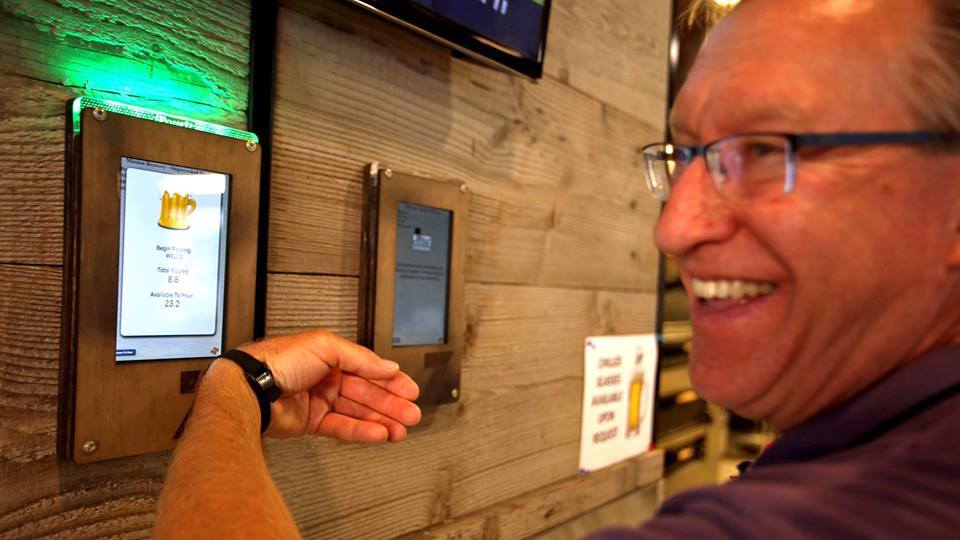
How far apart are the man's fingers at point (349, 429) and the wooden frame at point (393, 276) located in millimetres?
155

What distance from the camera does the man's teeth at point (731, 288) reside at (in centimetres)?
71

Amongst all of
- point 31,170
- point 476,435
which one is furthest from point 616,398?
point 31,170

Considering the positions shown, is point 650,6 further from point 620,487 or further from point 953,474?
point 953,474

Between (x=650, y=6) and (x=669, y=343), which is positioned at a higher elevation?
(x=650, y=6)

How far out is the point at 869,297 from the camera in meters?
0.64

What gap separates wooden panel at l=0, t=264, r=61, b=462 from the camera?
2.70 ft

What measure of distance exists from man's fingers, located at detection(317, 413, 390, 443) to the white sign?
796mm

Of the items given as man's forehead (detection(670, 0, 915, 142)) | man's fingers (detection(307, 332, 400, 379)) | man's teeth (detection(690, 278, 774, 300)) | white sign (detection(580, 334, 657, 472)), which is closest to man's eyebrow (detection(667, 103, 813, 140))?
man's forehead (detection(670, 0, 915, 142))

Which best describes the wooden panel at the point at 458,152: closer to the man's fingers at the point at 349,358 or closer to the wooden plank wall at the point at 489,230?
the wooden plank wall at the point at 489,230

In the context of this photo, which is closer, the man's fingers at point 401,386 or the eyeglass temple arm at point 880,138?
the eyeglass temple arm at point 880,138

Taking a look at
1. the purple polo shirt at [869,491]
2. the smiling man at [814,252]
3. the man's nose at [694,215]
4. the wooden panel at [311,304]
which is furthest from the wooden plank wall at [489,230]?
the purple polo shirt at [869,491]

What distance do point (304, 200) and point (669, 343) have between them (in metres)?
1.50

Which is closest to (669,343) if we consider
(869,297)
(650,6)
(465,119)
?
(650,6)

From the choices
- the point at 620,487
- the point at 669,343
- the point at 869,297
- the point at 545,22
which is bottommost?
the point at 620,487
